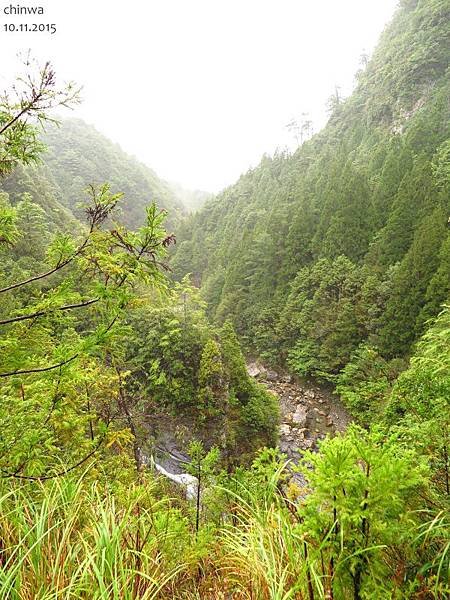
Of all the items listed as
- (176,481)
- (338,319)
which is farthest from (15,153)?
(338,319)

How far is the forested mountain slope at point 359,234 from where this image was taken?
20.1m

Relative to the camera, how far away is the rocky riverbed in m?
17.2

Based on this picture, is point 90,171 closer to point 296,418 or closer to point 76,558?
point 296,418

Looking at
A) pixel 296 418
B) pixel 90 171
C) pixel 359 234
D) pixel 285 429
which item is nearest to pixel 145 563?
pixel 285 429

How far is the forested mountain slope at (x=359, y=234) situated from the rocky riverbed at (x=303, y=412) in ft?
4.33

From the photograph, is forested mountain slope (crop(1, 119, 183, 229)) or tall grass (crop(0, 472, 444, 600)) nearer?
tall grass (crop(0, 472, 444, 600))

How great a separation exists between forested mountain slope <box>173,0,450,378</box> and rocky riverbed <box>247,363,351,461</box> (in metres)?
1.32

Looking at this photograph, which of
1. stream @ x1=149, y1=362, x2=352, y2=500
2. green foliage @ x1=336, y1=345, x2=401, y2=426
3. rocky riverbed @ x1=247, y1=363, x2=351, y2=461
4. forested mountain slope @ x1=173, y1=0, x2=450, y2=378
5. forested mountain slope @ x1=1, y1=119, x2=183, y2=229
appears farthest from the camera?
forested mountain slope @ x1=1, y1=119, x2=183, y2=229

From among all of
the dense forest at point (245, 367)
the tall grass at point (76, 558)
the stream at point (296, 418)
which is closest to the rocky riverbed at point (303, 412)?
the stream at point (296, 418)

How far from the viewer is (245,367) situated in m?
17.0

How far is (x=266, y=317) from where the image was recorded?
29.0m

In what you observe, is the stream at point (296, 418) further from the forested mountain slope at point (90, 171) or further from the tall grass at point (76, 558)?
the forested mountain slope at point (90, 171)

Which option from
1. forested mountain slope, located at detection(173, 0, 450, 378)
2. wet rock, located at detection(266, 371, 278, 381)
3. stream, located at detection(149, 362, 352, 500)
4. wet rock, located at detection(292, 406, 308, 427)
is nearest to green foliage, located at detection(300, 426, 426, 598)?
stream, located at detection(149, 362, 352, 500)

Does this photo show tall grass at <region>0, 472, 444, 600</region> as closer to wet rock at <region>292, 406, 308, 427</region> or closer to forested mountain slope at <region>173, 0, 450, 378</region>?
wet rock at <region>292, 406, 308, 427</region>
